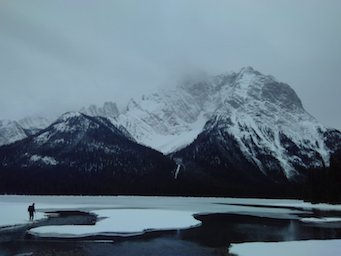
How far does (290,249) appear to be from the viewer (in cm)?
4231

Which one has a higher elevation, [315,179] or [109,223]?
[315,179]

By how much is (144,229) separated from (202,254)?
21.8m

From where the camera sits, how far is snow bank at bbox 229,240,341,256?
130ft

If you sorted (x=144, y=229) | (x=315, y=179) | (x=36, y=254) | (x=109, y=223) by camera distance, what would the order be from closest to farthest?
(x=36, y=254) < (x=144, y=229) < (x=109, y=223) < (x=315, y=179)

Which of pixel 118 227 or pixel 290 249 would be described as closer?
pixel 290 249

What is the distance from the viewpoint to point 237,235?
5794 cm

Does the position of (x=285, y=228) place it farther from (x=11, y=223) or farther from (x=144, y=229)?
(x=11, y=223)

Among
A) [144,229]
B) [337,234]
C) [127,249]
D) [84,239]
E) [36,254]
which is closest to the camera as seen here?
[36,254]

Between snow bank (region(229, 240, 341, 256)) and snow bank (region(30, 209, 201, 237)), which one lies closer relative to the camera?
snow bank (region(229, 240, 341, 256))

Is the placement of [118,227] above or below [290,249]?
above

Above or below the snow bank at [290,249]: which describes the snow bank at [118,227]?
above

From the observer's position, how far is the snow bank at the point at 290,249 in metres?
39.5

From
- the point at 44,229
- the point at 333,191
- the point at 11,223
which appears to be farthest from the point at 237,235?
the point at 333,191

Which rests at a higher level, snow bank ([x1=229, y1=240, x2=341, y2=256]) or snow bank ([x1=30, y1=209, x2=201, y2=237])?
snow bank ([x1=30, y1=209, x2=201, y2=237])
